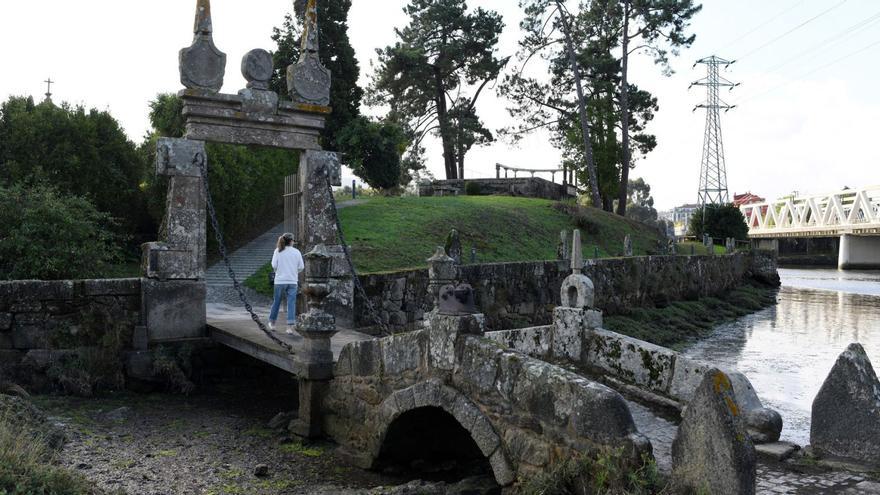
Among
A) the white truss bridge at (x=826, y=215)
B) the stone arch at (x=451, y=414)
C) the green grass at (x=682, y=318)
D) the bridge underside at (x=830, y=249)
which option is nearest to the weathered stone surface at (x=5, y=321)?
the stone arch at (x=451, y=414)

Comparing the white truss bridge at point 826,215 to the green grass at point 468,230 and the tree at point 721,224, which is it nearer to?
the tree at point 721,224

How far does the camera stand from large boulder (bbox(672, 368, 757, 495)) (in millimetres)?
4883

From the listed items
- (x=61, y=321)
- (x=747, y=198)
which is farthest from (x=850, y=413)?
(x=747, y=198)

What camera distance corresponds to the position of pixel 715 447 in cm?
499

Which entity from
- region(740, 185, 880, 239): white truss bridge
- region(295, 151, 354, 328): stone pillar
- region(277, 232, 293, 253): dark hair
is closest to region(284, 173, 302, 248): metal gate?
region(295, 151, 354, 328): stone pillar

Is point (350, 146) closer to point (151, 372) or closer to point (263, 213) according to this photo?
point (263, 213)

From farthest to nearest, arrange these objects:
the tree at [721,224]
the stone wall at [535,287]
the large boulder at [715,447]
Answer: the tree at [721,224] → the stone wall at [535,287] → the large boulder at [715,447]

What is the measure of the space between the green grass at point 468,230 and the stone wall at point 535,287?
2.52 m

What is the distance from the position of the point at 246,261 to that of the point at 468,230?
868cm

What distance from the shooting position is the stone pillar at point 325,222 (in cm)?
1209

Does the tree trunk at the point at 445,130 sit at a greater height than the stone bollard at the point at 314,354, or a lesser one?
greater

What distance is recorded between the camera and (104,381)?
1073 centimetres

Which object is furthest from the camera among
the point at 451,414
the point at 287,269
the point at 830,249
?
the point at 830,249

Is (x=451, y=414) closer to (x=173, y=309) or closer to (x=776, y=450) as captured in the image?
(x=776, y=450)
